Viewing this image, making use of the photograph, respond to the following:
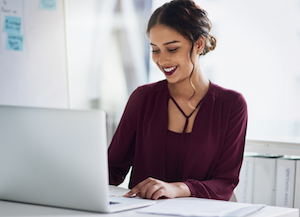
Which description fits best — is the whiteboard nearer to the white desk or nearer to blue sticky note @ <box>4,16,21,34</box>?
blue sticky note @ <box>4,16,21,34</box>

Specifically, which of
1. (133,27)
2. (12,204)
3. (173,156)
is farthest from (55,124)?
(133,27)

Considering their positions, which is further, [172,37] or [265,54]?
[265,54]

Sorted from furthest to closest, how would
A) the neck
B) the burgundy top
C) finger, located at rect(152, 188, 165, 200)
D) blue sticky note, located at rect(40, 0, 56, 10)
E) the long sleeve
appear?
blue sticky note, located at rect(40, 0, 56, 10), the neck, the burgundy top, the long sleeve, finger, located at rect(152, 188, 165, 200)

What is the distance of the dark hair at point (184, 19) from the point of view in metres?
1.33

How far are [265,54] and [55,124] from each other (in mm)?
1634

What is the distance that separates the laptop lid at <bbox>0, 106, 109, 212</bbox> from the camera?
29.5 inches

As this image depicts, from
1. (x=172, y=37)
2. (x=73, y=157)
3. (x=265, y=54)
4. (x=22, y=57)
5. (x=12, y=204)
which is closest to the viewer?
(x=73, y=157)

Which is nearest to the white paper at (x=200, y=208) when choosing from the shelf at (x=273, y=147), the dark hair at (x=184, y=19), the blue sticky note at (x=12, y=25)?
the dark hair at (x=184, y=19)

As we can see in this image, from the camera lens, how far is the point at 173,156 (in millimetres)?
1362

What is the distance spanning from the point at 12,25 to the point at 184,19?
103 cm

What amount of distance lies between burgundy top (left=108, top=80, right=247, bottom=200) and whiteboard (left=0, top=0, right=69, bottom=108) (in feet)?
2.57

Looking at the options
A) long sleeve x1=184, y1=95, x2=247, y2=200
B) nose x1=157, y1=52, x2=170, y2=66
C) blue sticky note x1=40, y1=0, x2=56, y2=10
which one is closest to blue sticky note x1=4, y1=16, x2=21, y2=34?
blue sticky note x1=40, y1=0, x2=56, y2=10

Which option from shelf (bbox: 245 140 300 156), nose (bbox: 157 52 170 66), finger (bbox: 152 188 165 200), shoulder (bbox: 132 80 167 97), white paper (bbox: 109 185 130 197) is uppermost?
nose (bbox: 157 52 170 66)

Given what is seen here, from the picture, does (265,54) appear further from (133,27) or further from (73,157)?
(73,157)
